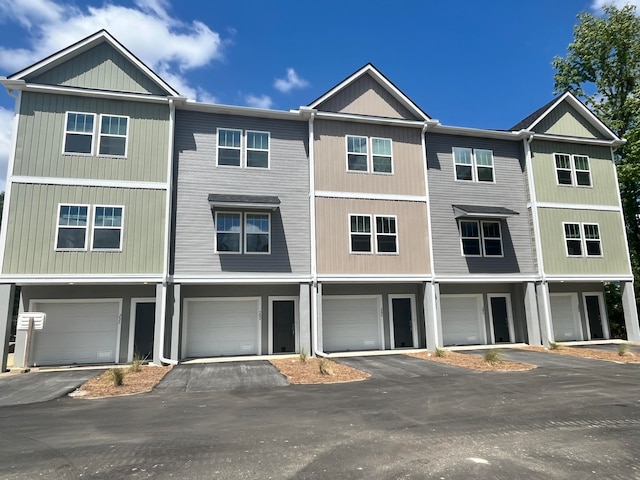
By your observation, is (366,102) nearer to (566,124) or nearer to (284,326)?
(284,326)

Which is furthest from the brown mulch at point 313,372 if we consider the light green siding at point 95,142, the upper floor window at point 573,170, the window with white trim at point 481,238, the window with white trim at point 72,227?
the upper floor window at point 573,170

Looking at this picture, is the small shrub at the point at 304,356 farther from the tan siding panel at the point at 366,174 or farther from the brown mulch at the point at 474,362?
the tan siding panel at the point at 366,174

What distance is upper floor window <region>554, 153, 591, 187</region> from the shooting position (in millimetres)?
18344

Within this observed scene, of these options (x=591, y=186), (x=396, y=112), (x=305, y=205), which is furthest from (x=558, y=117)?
(x=305, y=205)

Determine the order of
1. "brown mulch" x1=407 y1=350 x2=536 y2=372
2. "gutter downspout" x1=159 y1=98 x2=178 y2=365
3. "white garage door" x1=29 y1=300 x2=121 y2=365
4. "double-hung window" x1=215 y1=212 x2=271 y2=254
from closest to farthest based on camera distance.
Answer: "brown mulch" x1=407 y1=350 x2=536 y2=372, "gutter downspout" x1=159 y1=98 x2=178 y2=365, "white garage door" x1=29 y1=300 x2=121 y2=365, "double-hung window" x1=215 y1=212 x2=271 y2=254

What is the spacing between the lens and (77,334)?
46.2ft

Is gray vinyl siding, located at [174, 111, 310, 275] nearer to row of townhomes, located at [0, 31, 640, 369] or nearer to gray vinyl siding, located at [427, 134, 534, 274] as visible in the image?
row of townhomes, located at [0, 31, 640, 369]

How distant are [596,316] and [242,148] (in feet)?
57.6

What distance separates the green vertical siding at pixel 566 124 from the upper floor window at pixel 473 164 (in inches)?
112

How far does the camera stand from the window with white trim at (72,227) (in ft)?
42.7

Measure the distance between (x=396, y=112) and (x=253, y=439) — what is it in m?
14.4

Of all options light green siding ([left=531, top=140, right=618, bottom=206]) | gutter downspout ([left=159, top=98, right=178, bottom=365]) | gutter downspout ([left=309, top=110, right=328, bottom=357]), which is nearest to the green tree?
light green siding ([left=531, top=140, right=618, bottom=206])

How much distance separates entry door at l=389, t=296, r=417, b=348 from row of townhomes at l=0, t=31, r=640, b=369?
0.06 m

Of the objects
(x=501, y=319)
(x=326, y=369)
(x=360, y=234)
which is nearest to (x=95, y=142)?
(x=360, y=234)
